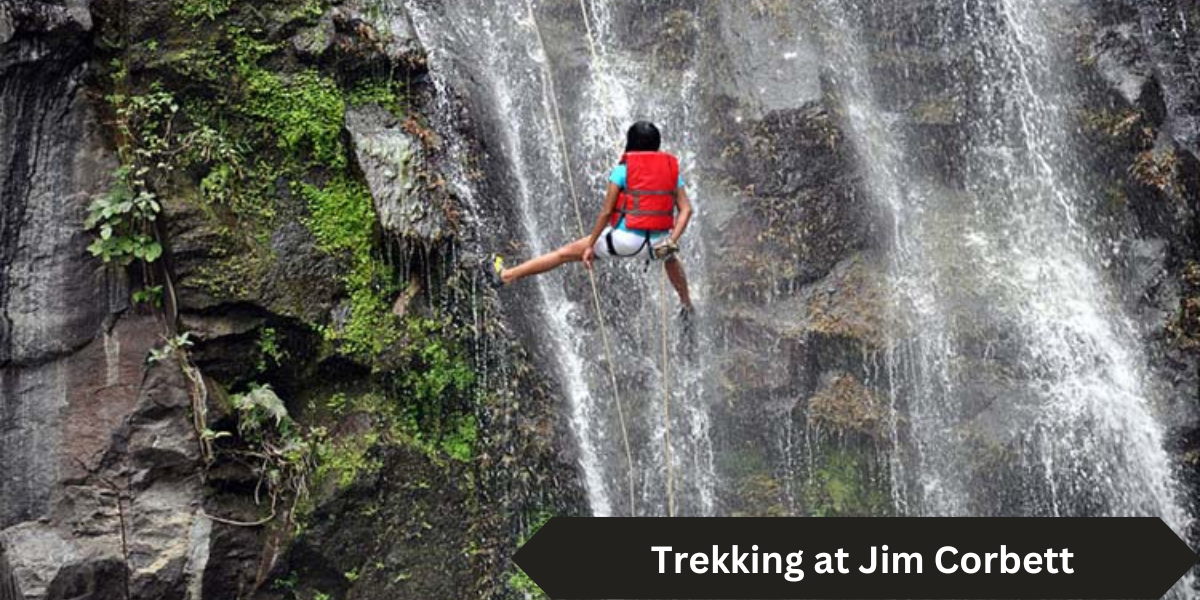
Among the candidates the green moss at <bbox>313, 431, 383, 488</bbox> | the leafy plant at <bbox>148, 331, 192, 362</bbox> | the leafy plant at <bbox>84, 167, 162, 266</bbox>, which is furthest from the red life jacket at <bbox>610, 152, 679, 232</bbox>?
the leafy plant at <bbox>84, 167, 162, 266</bbox>

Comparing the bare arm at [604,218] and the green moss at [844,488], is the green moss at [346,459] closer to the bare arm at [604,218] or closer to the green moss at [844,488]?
the bare arm at [604,218]

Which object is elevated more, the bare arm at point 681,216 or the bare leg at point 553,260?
the bare arm at point 681,216

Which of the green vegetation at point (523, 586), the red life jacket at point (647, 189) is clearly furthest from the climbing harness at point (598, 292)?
the red life jacket at point (647, 189)

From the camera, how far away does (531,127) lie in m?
9.29

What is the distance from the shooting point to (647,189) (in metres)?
6.18

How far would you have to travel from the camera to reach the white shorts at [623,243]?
625 centimetres

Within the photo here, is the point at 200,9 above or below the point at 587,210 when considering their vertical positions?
above

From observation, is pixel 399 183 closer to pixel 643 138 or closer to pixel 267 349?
pixel 267 349

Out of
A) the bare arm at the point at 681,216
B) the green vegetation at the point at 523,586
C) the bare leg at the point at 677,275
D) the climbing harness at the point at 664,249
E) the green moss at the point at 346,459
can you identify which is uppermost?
the bare arm at the point at 681,216

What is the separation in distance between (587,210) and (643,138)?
10.3 ft

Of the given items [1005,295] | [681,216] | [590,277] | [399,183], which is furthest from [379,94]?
[1005,295]

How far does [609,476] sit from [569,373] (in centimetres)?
92

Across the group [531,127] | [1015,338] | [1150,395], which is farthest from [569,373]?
[1150,395]

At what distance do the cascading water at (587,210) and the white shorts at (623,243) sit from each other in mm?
2218
